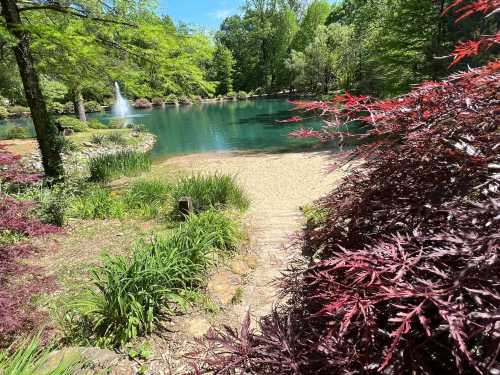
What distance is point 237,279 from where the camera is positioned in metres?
3.98

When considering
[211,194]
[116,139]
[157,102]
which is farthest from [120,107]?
[211,194]

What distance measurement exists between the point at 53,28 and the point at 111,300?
5396 millimetres

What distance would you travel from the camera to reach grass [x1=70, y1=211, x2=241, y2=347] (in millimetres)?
2828

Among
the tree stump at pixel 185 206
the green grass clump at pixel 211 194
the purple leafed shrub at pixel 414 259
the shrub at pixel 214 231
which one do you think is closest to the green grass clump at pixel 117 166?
the green grass clump at pixel 211 194

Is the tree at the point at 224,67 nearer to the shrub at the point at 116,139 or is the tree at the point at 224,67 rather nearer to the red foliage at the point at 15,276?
the shrub at the point at 116,139

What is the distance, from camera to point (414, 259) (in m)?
1.07

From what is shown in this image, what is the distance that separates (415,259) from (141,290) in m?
2.58

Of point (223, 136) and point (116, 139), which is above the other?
point (116, 139)

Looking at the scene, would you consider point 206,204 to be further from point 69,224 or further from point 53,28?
point 53,28

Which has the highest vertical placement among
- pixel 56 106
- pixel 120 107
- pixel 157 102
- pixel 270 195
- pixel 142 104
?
pixel 56 106

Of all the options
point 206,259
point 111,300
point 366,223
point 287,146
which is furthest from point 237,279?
point 287,146

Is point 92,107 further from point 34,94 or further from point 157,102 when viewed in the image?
point 34,94

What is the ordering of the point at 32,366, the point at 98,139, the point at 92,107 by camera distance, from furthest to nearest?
1. the point at 92,107
2. the point at 98,139
3. the point at 32,366

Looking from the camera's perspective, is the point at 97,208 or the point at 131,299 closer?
the point at 131,299
